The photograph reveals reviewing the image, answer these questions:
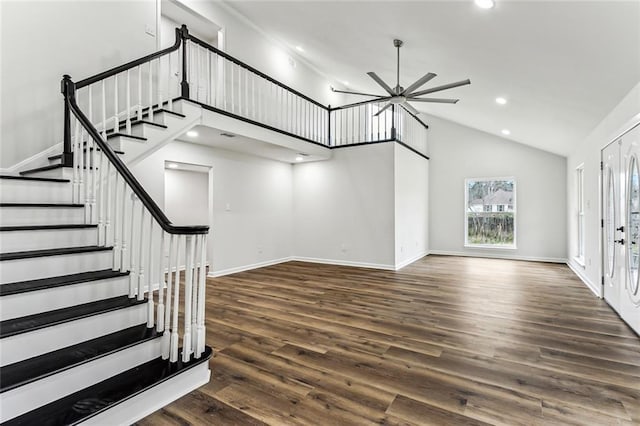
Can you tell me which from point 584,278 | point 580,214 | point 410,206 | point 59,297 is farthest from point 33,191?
point 580,214

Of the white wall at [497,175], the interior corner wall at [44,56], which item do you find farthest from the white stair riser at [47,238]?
the white wall at [497,175]

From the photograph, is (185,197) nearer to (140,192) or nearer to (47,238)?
(47,238)

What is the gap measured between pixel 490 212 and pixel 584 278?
306cm

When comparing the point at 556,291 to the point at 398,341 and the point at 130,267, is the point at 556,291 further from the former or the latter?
the point at 130,267

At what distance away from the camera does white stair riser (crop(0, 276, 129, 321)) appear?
1.96m

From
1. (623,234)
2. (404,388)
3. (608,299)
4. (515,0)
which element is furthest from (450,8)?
A: (608,299)

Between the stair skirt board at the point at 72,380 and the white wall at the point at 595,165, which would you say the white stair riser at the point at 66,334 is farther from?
the white wall at the point at 595,165

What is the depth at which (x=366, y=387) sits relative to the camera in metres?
2.24

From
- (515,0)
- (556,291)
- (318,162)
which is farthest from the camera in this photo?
(318,162)

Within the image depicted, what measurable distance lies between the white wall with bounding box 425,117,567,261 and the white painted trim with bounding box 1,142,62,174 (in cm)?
818

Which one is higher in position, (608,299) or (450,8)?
(450,8)

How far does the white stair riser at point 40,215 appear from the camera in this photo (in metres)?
2.58

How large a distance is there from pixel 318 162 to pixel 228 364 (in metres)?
5.51

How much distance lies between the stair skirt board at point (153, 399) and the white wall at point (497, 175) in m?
7.86
